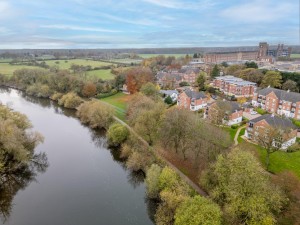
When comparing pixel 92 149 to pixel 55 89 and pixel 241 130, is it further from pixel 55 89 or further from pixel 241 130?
pixel 55 89

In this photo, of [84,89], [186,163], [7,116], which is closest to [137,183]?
[186,163]

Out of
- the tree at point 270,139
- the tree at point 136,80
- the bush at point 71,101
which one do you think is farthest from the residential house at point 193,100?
the bush at point 71,101

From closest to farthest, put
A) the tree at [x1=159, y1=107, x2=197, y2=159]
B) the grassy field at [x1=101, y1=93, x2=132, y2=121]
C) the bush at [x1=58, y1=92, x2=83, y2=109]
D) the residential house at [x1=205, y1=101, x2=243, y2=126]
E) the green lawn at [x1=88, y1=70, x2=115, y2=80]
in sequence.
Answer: the tree at [x1=159, y1=107, x2=197, y2=159] → the residential house at [x1=205, y1=101, x2=243, y2=126] → the grassy field at [x1=101, y1=93, x2=132, y2=121] → the bush at [x1=58, y1=92, x2=83, y2=109] → the green lawn at [x1=88, y1=70, x2=115, y2=80]

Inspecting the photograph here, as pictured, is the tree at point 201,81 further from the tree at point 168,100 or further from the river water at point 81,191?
the river water at point 81,191

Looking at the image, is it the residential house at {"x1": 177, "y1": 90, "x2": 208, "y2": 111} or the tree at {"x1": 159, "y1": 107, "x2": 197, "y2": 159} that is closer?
the tree at {"x1": 159, "y1": 107, "x2": 197, "y2": 159}

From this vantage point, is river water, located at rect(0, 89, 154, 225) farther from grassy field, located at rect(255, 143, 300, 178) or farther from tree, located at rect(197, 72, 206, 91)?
tree, located at rect(197, 72, 206, 91)

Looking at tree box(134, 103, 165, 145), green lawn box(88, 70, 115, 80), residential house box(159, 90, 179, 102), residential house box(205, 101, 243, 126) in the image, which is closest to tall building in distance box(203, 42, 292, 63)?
green lawn box(88, 70, 115, 80)

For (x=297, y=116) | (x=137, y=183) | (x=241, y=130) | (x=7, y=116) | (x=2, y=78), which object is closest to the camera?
(x=137, y=183)
